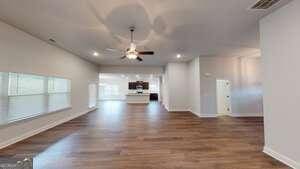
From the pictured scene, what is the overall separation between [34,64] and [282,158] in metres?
6.47

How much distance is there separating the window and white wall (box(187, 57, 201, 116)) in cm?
596

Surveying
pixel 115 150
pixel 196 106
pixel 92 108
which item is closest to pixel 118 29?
pixel 115 150

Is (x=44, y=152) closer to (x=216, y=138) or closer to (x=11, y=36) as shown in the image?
(x=11, y=36)

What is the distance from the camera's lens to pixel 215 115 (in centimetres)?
743

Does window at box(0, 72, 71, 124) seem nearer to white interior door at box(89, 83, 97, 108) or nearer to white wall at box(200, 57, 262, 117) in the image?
white interior door at box(89, 83, 97, 108)

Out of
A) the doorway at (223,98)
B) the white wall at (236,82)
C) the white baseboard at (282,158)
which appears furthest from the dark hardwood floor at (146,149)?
the doorway at (223,98)

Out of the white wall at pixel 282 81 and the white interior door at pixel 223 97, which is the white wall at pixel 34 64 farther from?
the white interior door at pixel 223 97

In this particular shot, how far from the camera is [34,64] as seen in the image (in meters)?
4.71

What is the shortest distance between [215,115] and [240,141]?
346 centimetres

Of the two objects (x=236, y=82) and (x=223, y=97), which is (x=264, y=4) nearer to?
(x=236, y=82)

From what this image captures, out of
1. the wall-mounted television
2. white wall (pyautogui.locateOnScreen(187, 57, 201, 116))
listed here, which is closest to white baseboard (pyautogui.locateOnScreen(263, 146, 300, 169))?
white wall (pyautogui.locateOnScreen(187, 57, 201, 116))

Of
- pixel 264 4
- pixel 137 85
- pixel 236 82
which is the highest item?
pixel 264 4

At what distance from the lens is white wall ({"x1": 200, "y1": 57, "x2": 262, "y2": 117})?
7.44 m

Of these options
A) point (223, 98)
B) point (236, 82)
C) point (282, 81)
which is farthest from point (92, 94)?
point (282, 81)
